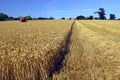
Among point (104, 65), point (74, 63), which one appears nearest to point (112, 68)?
point (104, 65)

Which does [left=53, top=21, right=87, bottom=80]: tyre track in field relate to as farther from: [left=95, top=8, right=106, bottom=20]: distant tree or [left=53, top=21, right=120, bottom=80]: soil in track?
[left=95, top=8, right=106, bottom=20]: distant tree

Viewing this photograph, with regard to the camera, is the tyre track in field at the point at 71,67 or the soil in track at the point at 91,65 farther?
the soil in track at the point at 91,65

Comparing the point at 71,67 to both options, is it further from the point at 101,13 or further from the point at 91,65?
the point at 101,13

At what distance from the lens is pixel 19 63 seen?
8.89 m

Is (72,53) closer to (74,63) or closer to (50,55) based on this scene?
(74,63)

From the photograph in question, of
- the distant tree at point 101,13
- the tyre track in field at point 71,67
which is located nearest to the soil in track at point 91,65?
the tyre track in field at point 71,67

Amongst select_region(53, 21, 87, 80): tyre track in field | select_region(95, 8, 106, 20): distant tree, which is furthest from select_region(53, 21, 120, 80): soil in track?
select_region(95, 8, 106, 20): distant tree

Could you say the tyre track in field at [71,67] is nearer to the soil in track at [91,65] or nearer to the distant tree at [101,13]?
the soil in track at [91,65]

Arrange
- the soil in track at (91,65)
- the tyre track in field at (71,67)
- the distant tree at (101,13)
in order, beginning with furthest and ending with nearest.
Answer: the distant tree at (101,13)
the soil in track at (91,65)
the tyre track in field at (71,67)

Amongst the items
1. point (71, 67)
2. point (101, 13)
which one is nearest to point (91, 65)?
point (71, 67)

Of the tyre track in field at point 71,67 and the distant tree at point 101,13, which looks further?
the distant tree at point 101,13

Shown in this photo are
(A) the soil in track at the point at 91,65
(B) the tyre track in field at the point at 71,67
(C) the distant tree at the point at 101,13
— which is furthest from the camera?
(C) the distant tree at the point at 101,13

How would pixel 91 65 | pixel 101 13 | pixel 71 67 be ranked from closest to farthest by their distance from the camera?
pixel 71 67, pixel 91 65, pixel 101 13

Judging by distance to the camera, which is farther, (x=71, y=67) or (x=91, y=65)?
(x=91, y=65)
